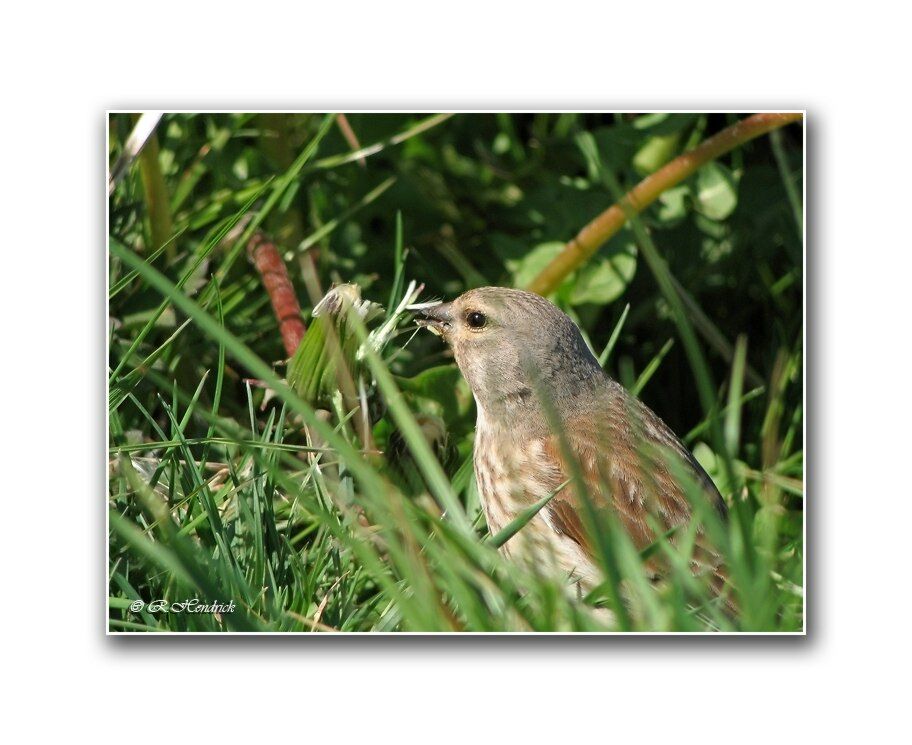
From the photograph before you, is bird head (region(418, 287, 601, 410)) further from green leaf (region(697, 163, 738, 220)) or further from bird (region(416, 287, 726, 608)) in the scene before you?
green leaf (region(697, 163, 738, 220))

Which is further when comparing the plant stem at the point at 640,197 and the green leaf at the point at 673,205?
the green leaf at the point at 673,205

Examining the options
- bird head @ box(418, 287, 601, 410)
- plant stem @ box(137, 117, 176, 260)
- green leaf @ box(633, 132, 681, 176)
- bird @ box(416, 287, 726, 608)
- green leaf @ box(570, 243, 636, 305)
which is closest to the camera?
bird @ box(416, 287, 726, 608)

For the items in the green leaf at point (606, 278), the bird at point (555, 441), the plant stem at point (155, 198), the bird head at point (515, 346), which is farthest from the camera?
the green leaf at point (606, 278)

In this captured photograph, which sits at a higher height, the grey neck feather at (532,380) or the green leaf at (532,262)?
the green leaf at (532,262)

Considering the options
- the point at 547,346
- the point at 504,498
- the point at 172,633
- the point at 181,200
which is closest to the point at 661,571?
the point at 504,498

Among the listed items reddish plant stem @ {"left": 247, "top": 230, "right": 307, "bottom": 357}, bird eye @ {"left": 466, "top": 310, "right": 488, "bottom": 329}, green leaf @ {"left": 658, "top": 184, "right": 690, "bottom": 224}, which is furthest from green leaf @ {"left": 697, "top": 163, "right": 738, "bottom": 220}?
reddish plant stem @ {"left": 247, "top": 230, "right": 307, "bottom": 357}

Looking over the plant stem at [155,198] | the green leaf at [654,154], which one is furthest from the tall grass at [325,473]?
the green leaf at [654,154]

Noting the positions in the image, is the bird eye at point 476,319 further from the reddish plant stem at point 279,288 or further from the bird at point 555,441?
the reddish plant stem at point 279,288
